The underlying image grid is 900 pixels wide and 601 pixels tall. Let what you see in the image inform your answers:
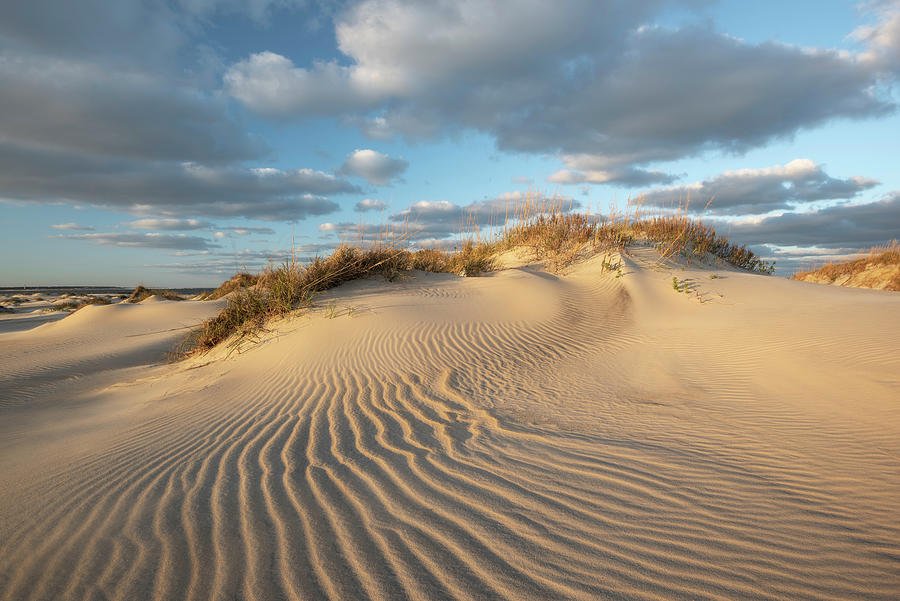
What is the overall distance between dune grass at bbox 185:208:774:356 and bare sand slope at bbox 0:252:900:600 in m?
1.24

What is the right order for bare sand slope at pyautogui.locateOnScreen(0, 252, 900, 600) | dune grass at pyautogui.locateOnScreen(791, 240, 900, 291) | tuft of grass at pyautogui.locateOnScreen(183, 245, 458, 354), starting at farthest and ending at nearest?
1. dune grass at pyautogui.locateOnScreen(791, 240, 900, 291)
2. tuft of grass at pyautogui.locateOnScreen(183, 245, 458, 354)
3. bare sand slope at pyautogui.locateOnScreen(0, 252, 900, 600)

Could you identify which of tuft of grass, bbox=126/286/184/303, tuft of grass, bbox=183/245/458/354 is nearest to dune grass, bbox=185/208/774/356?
tuft of grass, bbox=183/245/458/354

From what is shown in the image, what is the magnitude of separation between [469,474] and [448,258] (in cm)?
964

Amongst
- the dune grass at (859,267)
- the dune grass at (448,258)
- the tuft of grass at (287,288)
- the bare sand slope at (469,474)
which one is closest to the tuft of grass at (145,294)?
the dune grass at (448,258)

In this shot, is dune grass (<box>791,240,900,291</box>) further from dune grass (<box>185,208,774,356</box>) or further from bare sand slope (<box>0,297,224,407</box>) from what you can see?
bare sand slope (<box>0,297,224,407</box>)

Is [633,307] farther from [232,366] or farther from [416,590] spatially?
[416,590]

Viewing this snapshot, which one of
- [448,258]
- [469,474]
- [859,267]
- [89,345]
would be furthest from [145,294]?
[859,267]

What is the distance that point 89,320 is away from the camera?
11.0 m

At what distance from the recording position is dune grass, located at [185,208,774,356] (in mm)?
7676

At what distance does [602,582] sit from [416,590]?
767 millimetres

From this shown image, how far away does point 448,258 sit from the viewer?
12.1 metres

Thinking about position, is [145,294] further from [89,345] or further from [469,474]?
[469,474]

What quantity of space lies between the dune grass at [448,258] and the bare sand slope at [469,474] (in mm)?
1241

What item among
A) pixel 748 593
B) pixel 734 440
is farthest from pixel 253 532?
pixel 734 440
